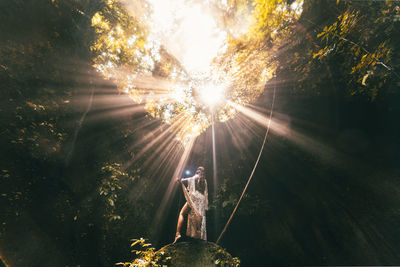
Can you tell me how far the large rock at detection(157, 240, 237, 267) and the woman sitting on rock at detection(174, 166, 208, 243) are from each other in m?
0.70

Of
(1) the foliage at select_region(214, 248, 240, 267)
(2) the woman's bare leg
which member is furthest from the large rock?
(2) the woman's bare leg

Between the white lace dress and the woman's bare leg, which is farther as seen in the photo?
the white lace dress

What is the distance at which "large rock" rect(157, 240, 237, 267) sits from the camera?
8.94ft

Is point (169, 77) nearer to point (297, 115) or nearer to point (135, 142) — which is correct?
point (135, 142)

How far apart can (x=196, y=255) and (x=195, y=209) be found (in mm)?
1198

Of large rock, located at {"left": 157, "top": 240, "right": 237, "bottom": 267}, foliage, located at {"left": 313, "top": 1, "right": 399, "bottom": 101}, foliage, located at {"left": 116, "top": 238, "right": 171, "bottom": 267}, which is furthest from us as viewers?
large rock, located at {"left": 157, "top": 240, "right": 237, "bottom": 267}

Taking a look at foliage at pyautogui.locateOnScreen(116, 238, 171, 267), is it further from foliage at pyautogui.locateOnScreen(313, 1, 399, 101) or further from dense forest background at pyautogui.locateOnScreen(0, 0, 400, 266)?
foliage at pyautogui.locateOnScreen(313, 1, 399, 101)

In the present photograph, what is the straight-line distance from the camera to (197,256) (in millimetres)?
2875

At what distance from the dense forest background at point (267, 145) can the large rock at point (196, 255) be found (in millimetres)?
2383

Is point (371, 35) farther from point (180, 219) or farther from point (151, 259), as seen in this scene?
point (180, 219)

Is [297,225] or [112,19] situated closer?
[297,225]

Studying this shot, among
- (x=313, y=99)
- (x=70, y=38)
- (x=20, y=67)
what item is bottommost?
(x=313, y=99)

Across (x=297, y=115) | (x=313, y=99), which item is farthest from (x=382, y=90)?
(x=297, y=115)

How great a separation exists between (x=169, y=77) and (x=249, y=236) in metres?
8.81
